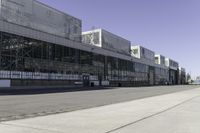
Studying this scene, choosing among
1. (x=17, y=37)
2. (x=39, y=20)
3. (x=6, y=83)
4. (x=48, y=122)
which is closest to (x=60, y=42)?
(x=39, y=20)

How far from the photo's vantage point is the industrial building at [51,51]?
44750 millimetres

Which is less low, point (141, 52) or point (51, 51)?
point (141, 52)

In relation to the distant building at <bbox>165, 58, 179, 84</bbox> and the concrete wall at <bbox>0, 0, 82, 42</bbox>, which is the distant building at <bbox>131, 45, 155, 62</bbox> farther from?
the concrete wall at <bbox>0, 0, 82, 42</bbox>

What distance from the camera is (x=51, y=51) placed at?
54125 mm

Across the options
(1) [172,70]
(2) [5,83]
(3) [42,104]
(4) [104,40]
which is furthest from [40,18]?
(1) [172,70]

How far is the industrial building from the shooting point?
4475 centimetres

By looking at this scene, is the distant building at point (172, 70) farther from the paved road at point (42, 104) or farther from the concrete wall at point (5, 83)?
the paved road at point (42, 104)

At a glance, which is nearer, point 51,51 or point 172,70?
point 51,51

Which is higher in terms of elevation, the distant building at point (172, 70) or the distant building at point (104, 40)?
the distant building at point (104, 40)

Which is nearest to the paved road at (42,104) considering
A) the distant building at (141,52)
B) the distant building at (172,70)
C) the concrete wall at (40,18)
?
the concrete wall at (40,18)

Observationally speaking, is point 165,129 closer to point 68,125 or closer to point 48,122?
point 68,125

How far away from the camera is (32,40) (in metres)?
49.3

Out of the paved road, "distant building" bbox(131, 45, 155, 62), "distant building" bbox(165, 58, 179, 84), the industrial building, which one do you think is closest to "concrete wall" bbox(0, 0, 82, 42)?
the industrial building

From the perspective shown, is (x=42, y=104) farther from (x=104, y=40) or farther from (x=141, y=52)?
(x=141, y=52)
